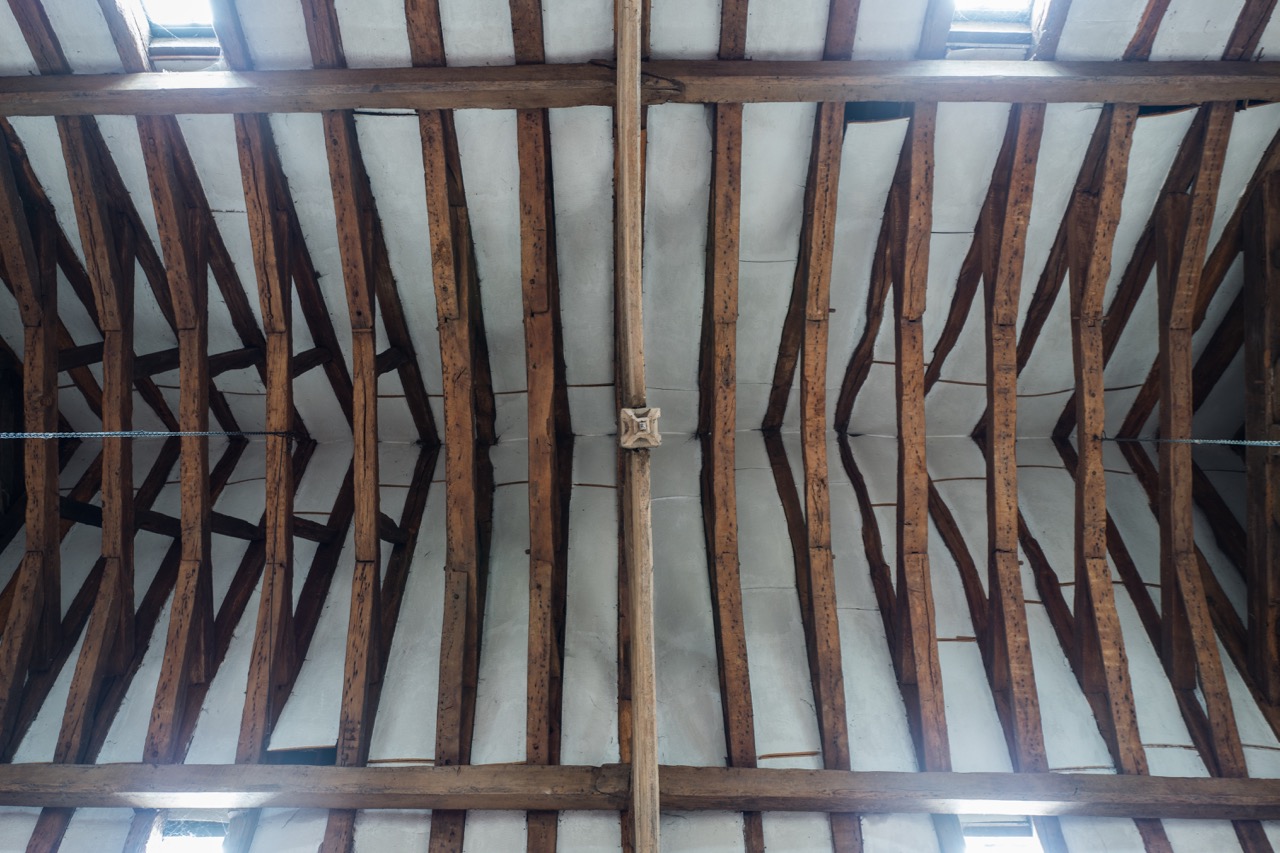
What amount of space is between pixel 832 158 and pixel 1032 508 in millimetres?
3235

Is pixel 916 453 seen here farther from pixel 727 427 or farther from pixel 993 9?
pixel 993 9

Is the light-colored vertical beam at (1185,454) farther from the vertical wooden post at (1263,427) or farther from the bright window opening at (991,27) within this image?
the bright window opening at (991,27)

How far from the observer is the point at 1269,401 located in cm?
585

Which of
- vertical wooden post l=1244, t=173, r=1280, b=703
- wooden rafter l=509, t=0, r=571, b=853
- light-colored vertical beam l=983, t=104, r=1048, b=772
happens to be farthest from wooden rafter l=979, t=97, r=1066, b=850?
wooden rafter l=509, t=0, r=571, b=853

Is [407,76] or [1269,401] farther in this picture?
[1269,401]

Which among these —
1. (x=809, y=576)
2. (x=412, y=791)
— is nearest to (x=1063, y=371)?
(x=809, y=576)

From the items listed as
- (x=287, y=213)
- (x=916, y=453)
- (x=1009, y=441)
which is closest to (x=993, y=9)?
(x=1009, y=441)

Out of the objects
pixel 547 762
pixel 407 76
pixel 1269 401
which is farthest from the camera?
pixel 1269 401

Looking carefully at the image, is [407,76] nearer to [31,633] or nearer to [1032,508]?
[31,633]

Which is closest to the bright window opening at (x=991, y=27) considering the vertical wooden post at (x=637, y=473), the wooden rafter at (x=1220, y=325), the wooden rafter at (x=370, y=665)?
the wooden rafter at (x=1220, y=325)

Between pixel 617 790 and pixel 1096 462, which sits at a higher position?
pixel 1096 462

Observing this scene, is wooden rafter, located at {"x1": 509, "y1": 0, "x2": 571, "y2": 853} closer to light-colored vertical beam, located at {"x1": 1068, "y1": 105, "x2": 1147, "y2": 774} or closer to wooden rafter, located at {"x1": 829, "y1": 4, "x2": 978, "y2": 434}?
wooden rafter, located at {"x1": 829, "y1": 4, "x2": 978, "y2": 434}

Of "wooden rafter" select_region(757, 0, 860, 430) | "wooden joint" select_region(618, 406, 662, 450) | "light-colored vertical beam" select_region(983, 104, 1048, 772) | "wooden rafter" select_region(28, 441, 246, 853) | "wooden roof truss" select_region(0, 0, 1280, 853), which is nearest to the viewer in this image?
"wooden joint" select_region(618, 406, 662, 450)

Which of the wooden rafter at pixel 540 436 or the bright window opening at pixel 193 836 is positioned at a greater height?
the wooden rafter at pixel 540 436
